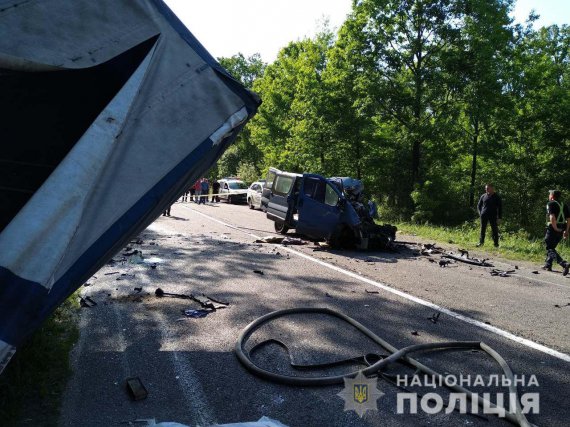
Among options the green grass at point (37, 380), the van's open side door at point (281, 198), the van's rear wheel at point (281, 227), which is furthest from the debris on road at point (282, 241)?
the green grass at point (37, 380)

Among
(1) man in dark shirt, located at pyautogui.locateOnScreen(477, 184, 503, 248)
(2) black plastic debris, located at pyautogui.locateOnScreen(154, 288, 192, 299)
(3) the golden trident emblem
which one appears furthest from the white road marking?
(1) man in dark shirt, located at pyautogui.locateOnScreen(477, 184, 503, 248)

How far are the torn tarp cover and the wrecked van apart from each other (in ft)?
24.1

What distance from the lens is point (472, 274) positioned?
9109 mm

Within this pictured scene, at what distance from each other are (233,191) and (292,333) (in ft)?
87.5

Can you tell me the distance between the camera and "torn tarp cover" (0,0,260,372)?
276 cm

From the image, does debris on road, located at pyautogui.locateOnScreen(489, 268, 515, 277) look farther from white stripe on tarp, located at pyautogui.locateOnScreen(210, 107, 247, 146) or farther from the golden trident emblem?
white stripe on tarp, located at pyautogui.locateOnScreen(210, 107, 247, 146)

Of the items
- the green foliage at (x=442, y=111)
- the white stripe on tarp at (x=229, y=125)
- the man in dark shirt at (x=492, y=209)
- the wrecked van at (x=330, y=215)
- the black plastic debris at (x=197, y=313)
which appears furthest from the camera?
the green foliage at (x=442, y=111)

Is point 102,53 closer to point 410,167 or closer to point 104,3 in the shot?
point 104,3

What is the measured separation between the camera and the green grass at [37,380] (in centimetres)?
319

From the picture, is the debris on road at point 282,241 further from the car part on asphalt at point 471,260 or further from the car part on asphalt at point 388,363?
the car part on asphalt at point 388,363

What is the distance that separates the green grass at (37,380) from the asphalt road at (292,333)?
118mm

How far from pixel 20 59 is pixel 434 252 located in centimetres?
1095
